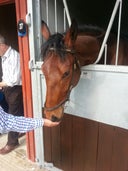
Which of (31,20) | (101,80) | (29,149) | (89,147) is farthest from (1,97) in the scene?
(101,80)

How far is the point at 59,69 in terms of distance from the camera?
4.10ft

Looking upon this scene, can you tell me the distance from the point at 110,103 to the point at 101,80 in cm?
18

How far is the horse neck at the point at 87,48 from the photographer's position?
146 cm

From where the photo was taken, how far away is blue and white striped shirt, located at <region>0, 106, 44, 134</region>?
1.23 m

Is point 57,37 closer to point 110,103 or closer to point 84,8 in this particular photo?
point 110,103

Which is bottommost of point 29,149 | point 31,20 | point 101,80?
point 29,149

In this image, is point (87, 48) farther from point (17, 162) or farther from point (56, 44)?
point (17, 162)

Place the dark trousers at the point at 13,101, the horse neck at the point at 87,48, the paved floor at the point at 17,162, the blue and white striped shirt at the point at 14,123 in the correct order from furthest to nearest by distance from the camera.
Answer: the dark trousers at the point at 13,101
the paved floor at the point at 17,162
the horse neck at the point at 87,48
the blue and white striped shirt at the point at 14,123

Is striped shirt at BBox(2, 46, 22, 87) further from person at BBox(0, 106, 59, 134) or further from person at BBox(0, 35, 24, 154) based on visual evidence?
person at BBox(0, 106, 59, 134)

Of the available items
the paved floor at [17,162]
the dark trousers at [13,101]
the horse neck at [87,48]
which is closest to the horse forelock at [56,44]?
the horse neck at [87,48]

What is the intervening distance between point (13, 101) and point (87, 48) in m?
1.30

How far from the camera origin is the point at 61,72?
1249 millimetres

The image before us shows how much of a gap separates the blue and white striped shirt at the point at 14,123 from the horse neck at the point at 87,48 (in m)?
0.53

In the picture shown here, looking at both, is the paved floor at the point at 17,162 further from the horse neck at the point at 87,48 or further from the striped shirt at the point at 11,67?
the horse neck at the point at 87,48
